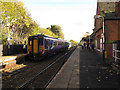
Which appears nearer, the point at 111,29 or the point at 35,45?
the point at 35,45

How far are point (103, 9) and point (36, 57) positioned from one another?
12.0 metres

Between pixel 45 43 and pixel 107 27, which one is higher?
pixel 107 27

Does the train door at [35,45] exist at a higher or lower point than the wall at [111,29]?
lower

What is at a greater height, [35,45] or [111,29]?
[111,29]

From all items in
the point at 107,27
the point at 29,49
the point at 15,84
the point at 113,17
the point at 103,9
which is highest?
the point at 103,9

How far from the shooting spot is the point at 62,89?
5.01 metres

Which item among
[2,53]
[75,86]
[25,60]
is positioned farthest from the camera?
[2,53]

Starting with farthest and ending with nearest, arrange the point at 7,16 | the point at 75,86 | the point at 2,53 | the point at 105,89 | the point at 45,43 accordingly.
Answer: the point at 7,16
the point at 2,53
the point at 45,43
the point at 75,86
the point at 105,89

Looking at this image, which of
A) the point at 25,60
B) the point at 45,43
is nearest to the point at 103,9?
the point at 45,43

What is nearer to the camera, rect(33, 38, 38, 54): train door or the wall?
rect(33, 38, 38, 54): train door

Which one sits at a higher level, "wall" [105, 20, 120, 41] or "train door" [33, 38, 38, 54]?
"wall" [105, 20, 120, 41]

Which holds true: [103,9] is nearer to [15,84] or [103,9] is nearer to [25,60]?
[25,60]

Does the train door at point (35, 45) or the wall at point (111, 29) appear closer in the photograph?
the train door at point (35, 45)

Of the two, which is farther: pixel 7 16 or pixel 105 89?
pixel 7 16
